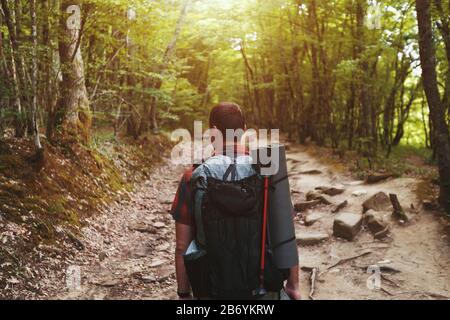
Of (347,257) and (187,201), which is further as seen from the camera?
(347,257)

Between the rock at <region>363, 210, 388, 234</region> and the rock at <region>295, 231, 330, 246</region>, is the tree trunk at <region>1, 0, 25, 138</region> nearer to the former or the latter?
the rock at <region>295, 231, 330, 246</region>

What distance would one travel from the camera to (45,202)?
669cm

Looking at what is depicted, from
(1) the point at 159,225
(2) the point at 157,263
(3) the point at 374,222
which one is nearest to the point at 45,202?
(2) the point at 157,263

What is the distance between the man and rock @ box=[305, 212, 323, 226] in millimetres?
6024

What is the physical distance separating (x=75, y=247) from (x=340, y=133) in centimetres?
1416

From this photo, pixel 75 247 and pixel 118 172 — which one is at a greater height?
pixel 118 172

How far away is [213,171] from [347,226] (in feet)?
18.4

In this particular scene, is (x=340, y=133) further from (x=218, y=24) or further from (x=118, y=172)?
(x=118, y=172)

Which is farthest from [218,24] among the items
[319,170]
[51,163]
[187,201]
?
[187,201]

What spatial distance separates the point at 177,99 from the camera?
21.2 m

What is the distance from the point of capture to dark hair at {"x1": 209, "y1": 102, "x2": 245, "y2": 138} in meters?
2.60

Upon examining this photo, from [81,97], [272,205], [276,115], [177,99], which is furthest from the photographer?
[276,115]
